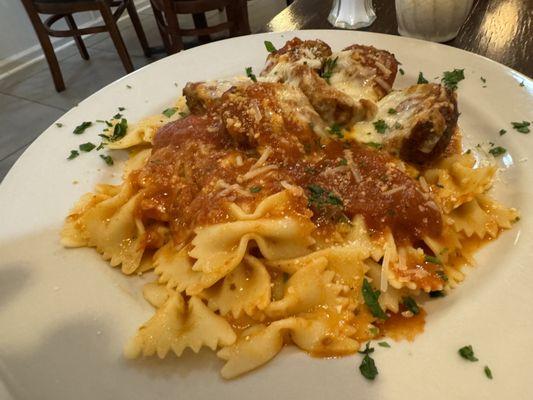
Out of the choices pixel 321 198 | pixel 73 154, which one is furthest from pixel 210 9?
pixel 321 198

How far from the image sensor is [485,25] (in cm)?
429

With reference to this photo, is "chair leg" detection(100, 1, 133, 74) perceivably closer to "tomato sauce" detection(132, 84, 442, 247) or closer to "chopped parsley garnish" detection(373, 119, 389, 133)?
"tomato sauce" detection(132, 84, 442, 247)

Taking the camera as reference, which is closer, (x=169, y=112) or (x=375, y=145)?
(x=375, y=145)

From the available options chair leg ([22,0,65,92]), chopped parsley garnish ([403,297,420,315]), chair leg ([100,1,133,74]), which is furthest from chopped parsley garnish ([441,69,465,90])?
chair leg ([22,0,65,92])

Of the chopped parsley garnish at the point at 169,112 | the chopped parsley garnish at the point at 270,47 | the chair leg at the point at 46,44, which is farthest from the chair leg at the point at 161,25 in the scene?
the chopped parsley garnish at the point at 169,112

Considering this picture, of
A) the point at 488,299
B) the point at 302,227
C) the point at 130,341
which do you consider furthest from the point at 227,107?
the point at 488,299

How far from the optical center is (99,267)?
8.91ft

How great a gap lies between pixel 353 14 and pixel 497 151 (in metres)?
2.25

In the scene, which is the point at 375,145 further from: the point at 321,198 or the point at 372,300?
the point at 372,300

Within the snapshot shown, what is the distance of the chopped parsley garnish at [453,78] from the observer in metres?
3.50

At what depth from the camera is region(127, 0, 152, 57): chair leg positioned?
8688mm

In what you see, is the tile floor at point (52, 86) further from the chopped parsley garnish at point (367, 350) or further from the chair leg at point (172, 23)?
the chopped parsley garnish at point (367, 350)

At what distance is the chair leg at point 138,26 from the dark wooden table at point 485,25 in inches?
189

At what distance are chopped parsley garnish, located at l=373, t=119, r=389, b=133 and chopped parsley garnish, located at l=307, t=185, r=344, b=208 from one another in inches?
24.9
